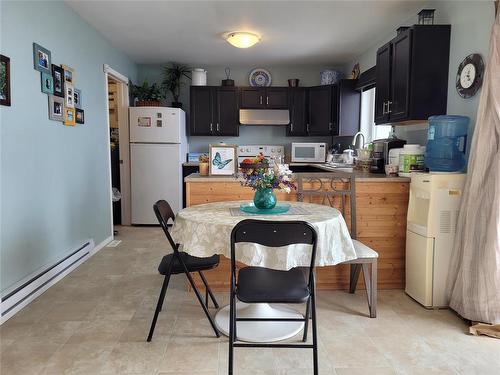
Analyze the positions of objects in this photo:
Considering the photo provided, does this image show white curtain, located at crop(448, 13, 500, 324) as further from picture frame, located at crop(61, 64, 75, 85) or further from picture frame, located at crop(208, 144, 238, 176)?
picture frame, located at crop(61, 64, 75, 85)

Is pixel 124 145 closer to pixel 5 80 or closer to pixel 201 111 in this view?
pixel 201 111

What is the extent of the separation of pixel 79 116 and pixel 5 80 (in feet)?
3.81

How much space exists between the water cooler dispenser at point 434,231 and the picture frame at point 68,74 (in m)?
3.03

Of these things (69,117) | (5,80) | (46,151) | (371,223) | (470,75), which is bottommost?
(371,223)

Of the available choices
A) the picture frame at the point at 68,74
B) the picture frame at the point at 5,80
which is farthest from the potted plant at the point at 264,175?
the picture frame at the point at 68,74

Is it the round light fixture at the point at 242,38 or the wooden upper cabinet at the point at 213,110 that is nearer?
the round light fixture at the point at 242,38

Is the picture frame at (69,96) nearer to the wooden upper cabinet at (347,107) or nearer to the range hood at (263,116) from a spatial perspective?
the range hood at (263,116)

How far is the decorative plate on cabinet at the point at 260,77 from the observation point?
230 inches

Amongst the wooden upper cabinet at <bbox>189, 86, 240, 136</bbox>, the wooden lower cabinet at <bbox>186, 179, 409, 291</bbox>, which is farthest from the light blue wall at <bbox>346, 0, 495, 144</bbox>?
the wooden upper cabinet at <bbox>189, 86, 240, 136</bbox>

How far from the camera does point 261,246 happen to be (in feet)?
6.25

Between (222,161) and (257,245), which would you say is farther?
(222,161)

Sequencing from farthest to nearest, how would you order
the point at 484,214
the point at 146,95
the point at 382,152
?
the point at 146,95 < the point at 382,152 < the point at 484,214

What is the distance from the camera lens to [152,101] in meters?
5.23

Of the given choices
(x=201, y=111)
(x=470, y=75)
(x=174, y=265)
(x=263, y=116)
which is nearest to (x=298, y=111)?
(x=263, y=116)
